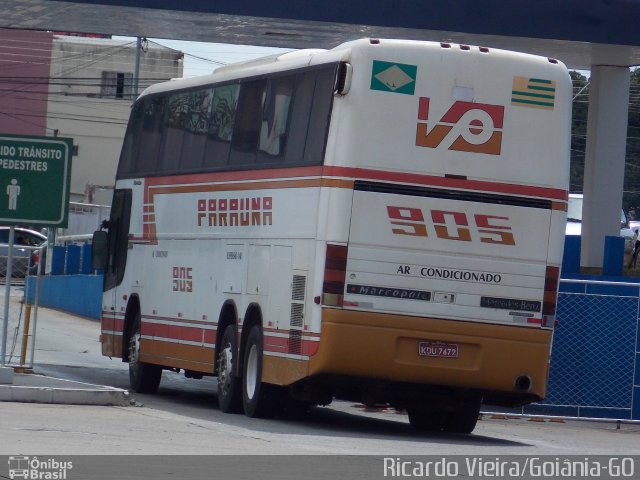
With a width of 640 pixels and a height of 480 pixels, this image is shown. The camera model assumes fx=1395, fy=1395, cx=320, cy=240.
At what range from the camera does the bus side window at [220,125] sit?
1686cm

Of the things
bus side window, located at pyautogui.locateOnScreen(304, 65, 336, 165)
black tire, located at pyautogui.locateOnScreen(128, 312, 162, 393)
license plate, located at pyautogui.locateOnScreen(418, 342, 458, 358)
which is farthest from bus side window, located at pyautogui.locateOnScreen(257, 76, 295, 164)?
black tire, located at pyautogui.locateOnScreen(128, 312, 162, 393)

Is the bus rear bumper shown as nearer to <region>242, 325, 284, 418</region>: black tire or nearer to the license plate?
the license plate

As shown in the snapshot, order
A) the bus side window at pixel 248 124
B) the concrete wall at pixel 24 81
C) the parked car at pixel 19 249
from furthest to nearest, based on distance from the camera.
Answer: the concrete wall at pixel 24 81, the parked car at pixel 19 249, the bus side window at pixel 248 124

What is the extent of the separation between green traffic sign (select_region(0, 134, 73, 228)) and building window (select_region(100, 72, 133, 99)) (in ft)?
154

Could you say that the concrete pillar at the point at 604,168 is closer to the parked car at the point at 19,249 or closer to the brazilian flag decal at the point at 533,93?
the brazilian flag decal at the point at 533,93

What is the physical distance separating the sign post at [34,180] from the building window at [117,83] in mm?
46803

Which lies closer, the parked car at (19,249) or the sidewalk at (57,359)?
the sidewalk at (57,359)

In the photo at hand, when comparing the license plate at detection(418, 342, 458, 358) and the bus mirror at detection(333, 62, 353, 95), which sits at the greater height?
the bus mirror at detection(333, 62, 353, 95)

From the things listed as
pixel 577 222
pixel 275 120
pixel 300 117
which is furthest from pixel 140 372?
pixel 577 222

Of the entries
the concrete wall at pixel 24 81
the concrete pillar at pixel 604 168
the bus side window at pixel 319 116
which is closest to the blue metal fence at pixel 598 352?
the concrete pillar at pixel 604 168

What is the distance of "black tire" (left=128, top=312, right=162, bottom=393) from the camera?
774 inches

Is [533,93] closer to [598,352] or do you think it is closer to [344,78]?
[344,78]
